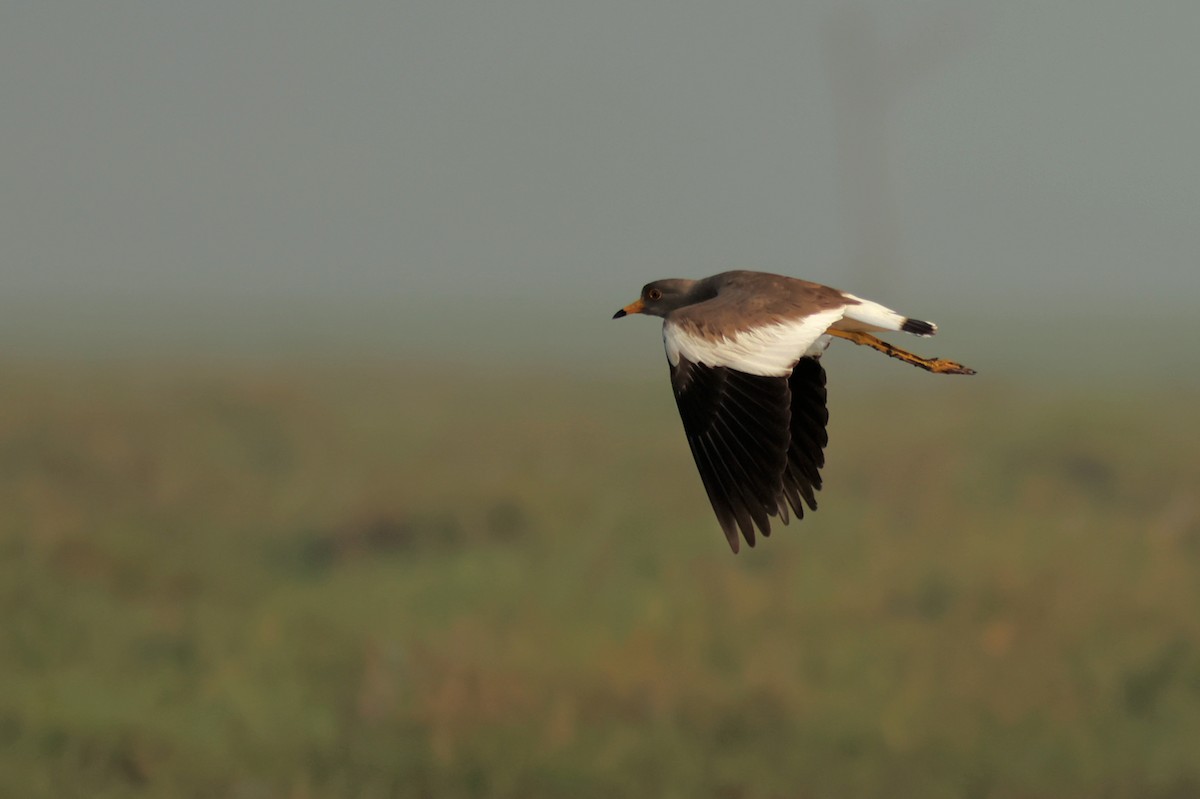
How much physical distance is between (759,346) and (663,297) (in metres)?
1.51

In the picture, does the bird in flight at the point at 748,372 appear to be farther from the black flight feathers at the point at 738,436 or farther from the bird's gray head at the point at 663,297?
the bird's gray head at the point at 663,297

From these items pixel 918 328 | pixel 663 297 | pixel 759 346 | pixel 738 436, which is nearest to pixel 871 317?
pixel 918 328

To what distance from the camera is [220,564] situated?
2702 centimetres

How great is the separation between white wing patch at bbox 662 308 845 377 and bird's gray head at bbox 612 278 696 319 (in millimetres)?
1093

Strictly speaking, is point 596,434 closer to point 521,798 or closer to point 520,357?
point 521,798

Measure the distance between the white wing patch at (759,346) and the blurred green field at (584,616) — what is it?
43.2 ft

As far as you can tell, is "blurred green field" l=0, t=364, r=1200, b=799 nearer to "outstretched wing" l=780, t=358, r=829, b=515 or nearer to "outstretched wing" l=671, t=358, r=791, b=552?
"outstretched wing" l=780, t=358, r=829, b=515

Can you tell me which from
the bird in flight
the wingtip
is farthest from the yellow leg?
the wingtip

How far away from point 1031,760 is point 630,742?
4720 mm

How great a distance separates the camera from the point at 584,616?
2412 cm

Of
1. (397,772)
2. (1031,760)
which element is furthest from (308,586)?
(1031,760)

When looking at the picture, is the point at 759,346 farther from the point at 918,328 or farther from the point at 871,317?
the point at 918,328

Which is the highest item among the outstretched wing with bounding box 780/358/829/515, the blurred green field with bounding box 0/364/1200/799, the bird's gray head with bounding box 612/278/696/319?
the bird's gray head with bounding box 612/278/696/319

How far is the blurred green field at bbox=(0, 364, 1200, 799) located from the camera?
1947 cm
